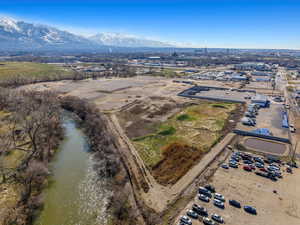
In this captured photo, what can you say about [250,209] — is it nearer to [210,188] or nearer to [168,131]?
[210,188]

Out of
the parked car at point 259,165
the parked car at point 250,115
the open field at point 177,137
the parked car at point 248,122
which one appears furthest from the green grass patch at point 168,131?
the parked car at point 250,115

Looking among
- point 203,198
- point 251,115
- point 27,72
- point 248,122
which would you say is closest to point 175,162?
point 203,198

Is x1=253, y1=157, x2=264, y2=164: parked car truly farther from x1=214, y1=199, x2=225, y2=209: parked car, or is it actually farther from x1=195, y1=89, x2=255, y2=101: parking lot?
x1=195, y1=89, x2=255, y2=101: parking lot

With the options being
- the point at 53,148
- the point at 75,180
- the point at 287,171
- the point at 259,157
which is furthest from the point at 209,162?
the point at 53,148

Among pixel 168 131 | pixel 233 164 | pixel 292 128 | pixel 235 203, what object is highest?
pixel 292 128

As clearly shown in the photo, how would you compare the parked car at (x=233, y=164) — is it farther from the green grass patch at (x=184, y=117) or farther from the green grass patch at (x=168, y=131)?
the green grass patch at (x=184, y=117)

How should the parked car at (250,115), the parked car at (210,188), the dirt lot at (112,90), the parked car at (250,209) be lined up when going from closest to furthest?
the parked car at (250,209)
the parked car at (210,188)
the parked car at (250,115)
the dirt lot at (112,90)
